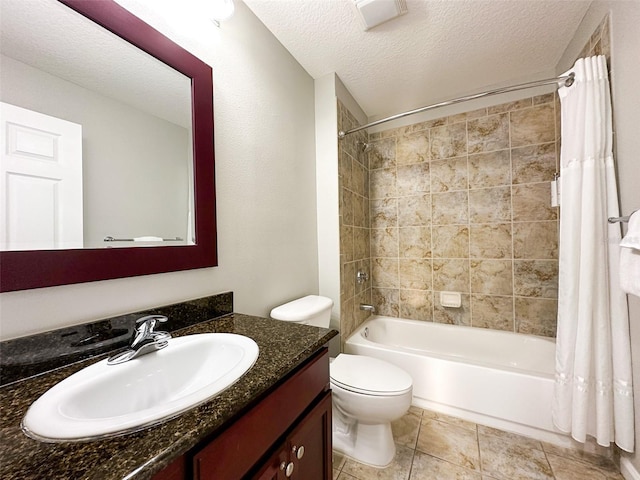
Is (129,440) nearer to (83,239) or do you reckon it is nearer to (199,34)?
(83,239)

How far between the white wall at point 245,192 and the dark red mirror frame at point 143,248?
0.04m

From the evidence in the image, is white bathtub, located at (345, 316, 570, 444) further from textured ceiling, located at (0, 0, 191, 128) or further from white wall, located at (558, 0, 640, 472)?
textured ceiling, located at (0, 0, 191, 128)

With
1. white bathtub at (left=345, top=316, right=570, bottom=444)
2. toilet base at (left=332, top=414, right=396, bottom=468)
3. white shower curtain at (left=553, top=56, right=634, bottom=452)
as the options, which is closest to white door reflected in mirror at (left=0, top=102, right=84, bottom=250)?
toilet base at (left=332, top=414, right=396, bottom=468)

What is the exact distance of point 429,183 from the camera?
7.40 feet

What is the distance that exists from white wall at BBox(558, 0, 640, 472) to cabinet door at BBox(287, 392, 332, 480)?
138cm

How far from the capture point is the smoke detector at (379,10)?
124 cm

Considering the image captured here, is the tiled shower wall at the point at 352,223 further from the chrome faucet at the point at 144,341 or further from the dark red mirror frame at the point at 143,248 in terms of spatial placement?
the chrome faucet at the point at 144,341

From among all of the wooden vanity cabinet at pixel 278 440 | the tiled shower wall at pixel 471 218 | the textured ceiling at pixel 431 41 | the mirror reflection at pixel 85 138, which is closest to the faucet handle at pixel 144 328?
the mirror reflection at pixel 85 138

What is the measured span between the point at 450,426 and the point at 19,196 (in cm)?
220

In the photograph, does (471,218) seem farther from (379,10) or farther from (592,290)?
(379,10)

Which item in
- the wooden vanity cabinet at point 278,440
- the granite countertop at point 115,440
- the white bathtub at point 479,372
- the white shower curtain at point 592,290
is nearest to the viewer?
the granite countertop at point 115,440

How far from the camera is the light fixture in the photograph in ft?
3.34

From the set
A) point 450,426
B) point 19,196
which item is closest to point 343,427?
point 450,426

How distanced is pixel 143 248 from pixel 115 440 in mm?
591
